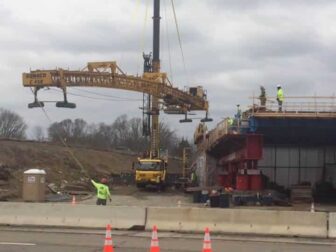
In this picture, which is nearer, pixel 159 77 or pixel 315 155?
pixel 159 77

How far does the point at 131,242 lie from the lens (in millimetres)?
16062

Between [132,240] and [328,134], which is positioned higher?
[328,134]

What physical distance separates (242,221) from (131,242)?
4036 millimetres

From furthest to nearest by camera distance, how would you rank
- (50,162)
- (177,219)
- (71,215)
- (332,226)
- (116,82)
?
(50,162), (116,82), (71,215), (177,219), (332,226)

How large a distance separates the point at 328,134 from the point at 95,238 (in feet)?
96.1

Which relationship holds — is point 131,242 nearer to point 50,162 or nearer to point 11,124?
point 50,162

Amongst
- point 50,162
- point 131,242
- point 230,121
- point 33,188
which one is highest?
point 230,121

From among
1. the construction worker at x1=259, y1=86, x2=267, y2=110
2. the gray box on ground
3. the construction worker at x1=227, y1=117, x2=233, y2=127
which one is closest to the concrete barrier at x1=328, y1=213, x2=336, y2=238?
the gray box on ground

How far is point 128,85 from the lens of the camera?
48.3 meters

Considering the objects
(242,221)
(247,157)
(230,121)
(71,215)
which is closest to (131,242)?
(242,221)

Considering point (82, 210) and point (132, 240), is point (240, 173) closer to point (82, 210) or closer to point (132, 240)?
point (82, 210)

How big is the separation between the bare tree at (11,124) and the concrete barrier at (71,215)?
129109 millimetres

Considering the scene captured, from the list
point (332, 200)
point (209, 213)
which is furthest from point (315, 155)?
point (209, 213)

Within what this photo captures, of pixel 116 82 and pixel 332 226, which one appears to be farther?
pixel 116 82
